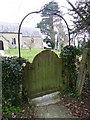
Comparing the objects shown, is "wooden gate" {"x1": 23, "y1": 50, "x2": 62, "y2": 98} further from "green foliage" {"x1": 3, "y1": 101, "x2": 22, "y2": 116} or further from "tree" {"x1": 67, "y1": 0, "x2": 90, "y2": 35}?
"tree" {"x1": 67, "y1": 0, "x2": 90, "y2": 35}

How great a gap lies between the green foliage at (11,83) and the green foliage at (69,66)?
144 centimetres

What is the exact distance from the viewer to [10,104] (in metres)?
2.75

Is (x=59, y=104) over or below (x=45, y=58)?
below

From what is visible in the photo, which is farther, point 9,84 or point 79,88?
point 79,88

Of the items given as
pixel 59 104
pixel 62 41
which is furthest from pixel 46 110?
pixel 62 41

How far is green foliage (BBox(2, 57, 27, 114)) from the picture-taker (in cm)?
267

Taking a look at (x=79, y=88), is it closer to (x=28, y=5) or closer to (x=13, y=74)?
(x=13, y=74)

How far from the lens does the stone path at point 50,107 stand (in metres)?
2.78

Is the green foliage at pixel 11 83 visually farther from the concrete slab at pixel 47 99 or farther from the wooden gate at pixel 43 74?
the concrete slab at pixel 47 99

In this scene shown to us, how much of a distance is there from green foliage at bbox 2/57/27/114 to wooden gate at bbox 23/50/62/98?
358 millimetres

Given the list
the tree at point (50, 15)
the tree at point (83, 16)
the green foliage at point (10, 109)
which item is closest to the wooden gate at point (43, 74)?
the green foliage at point (10, 109)

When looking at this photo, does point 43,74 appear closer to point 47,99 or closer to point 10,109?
point 47,99

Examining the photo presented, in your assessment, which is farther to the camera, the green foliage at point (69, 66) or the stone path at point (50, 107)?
the green foliage at point (69, 66)

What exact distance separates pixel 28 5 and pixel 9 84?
2.75 m
